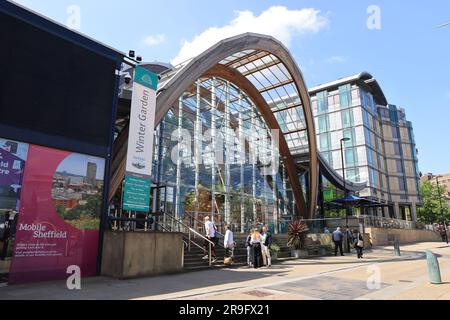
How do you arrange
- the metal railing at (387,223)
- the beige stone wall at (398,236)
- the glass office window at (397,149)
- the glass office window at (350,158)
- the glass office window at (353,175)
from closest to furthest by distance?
the metal railing at (387,223) → the beige stone wall at (398,236) → the glass office window at (353,175) → the glass office window at (350,158) → the glass office window at (397,149)

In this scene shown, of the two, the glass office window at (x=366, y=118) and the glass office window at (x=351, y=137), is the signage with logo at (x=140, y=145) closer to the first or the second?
the glass office window at (x=351, y=137)

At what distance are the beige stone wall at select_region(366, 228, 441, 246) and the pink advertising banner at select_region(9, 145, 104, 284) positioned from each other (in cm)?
2181

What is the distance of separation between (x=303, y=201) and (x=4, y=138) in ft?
97.9

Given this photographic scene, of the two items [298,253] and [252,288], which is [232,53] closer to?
[298,253]

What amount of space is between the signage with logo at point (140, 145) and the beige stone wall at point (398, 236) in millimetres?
20361

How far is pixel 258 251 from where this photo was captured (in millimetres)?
14219

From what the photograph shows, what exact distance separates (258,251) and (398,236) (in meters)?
27.4

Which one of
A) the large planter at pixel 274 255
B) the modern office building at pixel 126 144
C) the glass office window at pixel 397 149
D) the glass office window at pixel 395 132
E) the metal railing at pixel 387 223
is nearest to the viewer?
the modern office building at pixel 126 144

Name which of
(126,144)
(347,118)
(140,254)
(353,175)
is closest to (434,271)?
(140,254)

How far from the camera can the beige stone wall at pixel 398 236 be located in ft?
97.9

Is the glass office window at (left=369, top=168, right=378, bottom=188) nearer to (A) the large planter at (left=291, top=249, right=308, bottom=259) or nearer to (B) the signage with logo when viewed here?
(A) the large planter at (left=291, top=249, right=308, bottom=259)

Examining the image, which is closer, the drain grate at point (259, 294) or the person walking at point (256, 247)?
the drain grate at point (259, 294)

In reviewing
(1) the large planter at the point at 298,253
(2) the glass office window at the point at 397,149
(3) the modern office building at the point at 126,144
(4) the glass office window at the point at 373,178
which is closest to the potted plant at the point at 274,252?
(1) the large planter at the point at 298,253
